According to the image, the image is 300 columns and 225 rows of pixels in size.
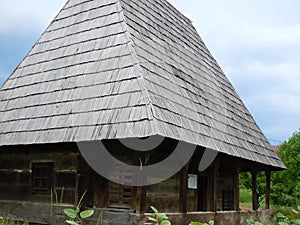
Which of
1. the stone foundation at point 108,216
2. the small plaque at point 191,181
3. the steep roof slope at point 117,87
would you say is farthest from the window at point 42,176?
the small plaque at point 191,181

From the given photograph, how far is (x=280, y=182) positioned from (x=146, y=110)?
552 inches

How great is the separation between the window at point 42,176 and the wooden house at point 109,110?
2 centimetres

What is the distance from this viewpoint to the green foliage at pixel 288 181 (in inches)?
703

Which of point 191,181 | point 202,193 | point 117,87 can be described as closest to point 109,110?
point 117,87

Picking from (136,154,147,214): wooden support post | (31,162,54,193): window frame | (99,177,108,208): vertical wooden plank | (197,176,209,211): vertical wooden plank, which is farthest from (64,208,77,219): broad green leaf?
(197,176,209,211): vertical wooden plank

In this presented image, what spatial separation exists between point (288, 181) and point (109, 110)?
13719 millimetres

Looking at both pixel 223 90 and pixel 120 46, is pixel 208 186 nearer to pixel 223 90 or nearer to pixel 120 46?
pixel 223 90

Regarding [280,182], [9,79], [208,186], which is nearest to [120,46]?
[9,79]

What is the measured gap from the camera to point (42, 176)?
814cm

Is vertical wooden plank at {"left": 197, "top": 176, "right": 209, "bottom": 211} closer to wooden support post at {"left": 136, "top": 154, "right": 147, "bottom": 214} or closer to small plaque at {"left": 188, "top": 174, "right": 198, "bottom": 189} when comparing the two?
small plaque at {"left": 188, "top": 174, "right": 198, "bottom": 189}

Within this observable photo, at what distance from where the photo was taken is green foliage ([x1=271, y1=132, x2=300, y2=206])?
17.9 meters

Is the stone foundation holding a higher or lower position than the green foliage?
lower

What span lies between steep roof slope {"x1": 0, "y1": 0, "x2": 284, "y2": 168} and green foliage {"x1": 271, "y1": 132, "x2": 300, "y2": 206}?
25.7ft

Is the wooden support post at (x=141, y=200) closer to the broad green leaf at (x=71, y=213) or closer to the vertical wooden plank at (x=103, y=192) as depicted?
the vertical wooden plank at (x=103, y=192)
